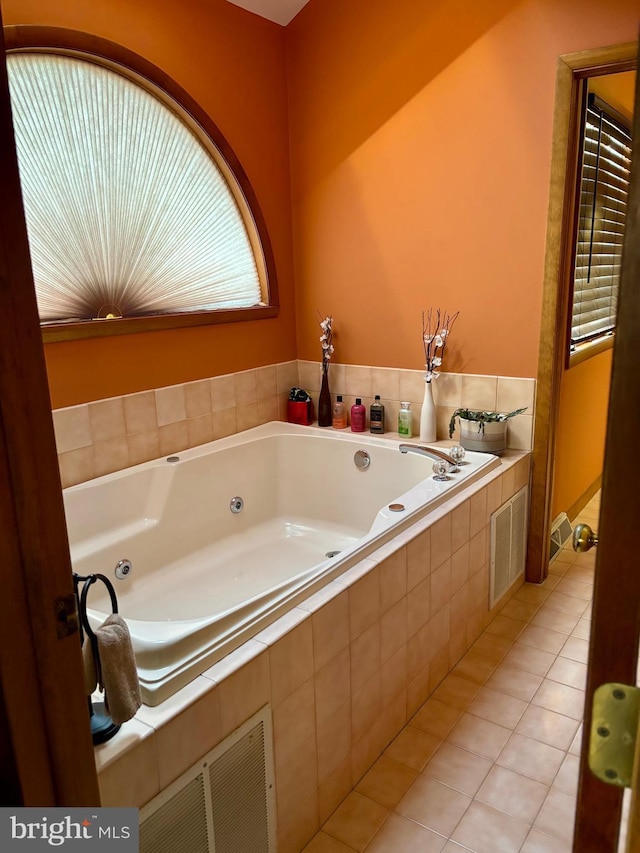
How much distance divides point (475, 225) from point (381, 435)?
1.06 m

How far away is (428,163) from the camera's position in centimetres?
287

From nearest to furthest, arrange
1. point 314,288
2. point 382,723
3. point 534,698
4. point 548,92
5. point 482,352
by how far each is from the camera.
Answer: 1. point 382,723
2. point 534,698
3. point 548,92
4. point 482,352
5. point 314,288

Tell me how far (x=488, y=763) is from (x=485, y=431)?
133 centimetres

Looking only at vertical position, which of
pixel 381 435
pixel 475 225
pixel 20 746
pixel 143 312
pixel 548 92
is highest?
pixel 548 92

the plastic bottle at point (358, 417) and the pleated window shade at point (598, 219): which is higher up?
the pleated window shade at point (598, 219)

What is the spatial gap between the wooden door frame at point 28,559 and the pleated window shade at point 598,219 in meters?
2.72

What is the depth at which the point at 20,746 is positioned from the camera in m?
0.78

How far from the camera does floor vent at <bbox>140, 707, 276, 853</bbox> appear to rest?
51.3 inches

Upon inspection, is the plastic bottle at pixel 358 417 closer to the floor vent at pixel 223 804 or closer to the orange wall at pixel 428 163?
the orange wall at pixel 428 163

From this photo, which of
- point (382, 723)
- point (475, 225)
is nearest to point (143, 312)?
point (475, 225)

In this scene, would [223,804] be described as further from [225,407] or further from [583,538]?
[225,407]

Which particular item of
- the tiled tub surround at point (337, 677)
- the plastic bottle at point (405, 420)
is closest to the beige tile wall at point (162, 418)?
the plastic bottle at point (405, 420)

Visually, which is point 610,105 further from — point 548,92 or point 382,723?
point 382,723

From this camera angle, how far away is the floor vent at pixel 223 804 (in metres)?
1.30
